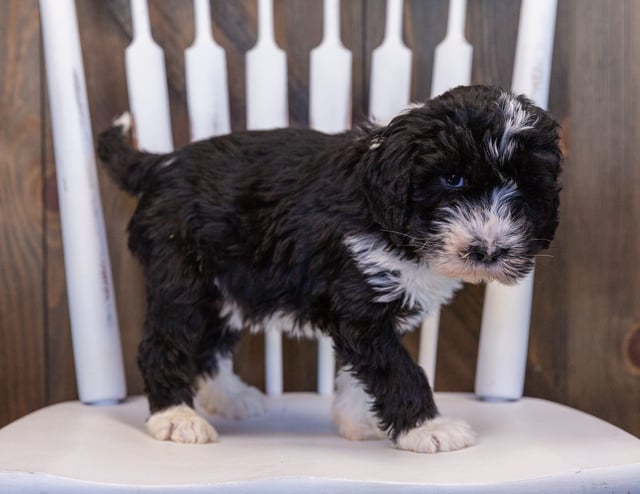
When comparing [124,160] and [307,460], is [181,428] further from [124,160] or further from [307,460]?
[124,160]

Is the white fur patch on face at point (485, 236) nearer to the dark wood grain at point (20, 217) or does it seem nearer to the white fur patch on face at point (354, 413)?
the white fur patch on face at point (354, 413)

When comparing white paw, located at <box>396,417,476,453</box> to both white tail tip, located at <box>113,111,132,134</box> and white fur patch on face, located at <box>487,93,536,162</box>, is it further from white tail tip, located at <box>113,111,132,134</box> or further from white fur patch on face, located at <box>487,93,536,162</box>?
white tail tip, located at <box>113,111,132,134</box>

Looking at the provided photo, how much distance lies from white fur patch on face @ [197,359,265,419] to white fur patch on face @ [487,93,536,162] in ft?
1.96

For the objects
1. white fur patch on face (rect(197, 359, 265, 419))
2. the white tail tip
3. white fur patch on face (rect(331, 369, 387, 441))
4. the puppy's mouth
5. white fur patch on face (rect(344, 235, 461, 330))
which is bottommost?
white fur patch on face (rect(197, 359, 265, 419))

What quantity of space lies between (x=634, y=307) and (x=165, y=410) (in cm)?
Answer: 87

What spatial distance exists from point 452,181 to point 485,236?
0.26 feet

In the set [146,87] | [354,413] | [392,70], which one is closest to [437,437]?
[354,413]

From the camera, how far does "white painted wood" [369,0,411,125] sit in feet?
4.48

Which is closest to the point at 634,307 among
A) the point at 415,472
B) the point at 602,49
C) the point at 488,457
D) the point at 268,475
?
the point at 602,49

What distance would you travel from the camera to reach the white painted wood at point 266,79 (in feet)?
4.46

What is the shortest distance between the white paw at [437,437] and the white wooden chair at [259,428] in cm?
2

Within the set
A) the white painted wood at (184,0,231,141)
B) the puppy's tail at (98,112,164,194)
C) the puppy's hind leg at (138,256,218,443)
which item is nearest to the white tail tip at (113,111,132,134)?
the puppy's tail at (98,112,164,194)

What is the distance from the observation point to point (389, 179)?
99 centimetres

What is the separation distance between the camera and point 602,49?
1.49 meters
